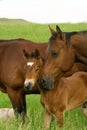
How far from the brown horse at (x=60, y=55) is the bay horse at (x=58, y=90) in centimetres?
27

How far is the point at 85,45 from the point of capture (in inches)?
282

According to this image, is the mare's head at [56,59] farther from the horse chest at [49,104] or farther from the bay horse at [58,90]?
the horse chest at [49,104]

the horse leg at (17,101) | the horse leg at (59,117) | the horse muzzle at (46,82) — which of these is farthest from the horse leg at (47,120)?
the horse leg at (17,101)

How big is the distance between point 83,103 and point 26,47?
181 centimetres

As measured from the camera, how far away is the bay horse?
22.9 ft

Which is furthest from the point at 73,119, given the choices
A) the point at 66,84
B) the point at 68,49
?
the point at 68,49

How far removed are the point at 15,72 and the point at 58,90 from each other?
1.39 meters

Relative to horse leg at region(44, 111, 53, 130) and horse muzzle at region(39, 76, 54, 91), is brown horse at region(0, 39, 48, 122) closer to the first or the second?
horse leg at region(44, 111, 53, 130)

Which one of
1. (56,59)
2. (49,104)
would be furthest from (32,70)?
(49,104)

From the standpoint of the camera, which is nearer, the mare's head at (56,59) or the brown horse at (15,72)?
the mare's head at (56,59)

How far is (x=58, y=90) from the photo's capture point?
7461mm

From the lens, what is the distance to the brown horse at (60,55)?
6.75 metres

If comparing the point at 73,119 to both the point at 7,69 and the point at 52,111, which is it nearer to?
the point at 52,111

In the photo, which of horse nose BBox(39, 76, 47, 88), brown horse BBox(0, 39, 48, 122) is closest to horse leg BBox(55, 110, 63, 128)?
horse nose BBox(39, 76, 47, 88)
